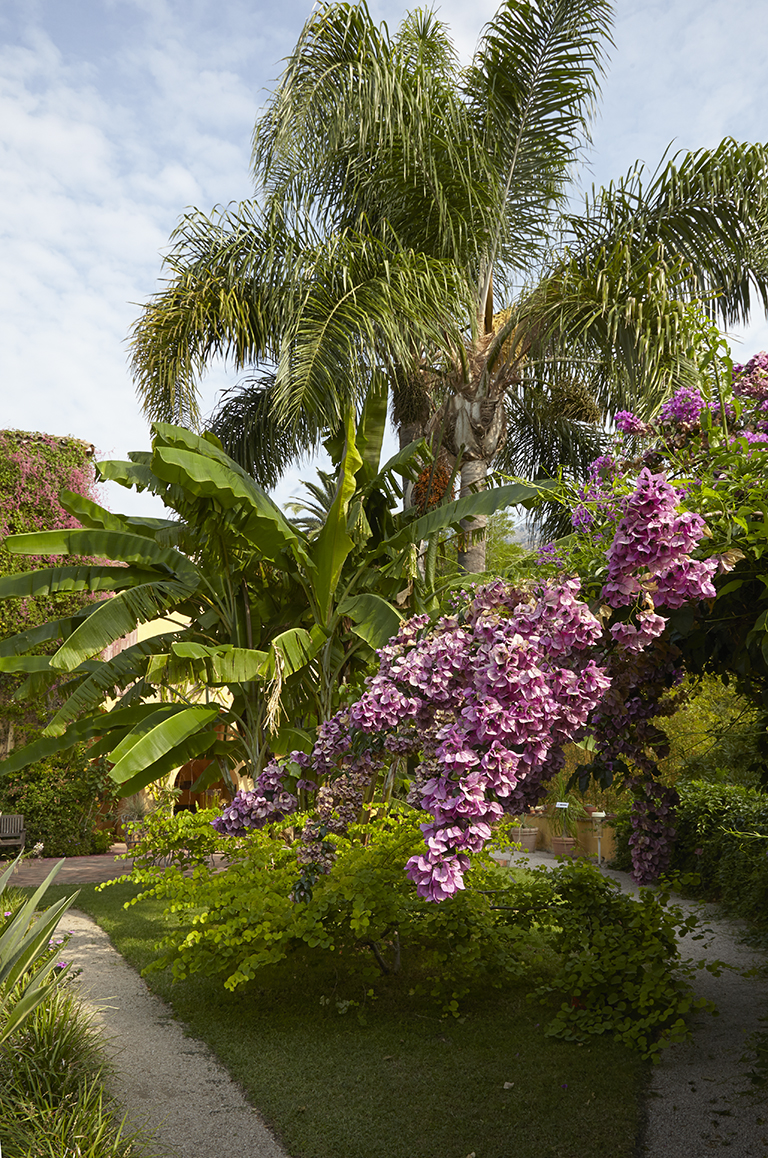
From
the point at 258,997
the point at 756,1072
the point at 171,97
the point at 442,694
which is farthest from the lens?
the point at 258,997

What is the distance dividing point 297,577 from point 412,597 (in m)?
1.26

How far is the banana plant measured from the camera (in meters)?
6.73

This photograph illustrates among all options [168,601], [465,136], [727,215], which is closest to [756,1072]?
[168,601]

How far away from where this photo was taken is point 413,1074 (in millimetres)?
4645

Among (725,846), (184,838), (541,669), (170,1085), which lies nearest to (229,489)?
(184,838)

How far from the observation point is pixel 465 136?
28.8 feet

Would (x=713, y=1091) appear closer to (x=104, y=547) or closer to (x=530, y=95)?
(x=104, y=547)

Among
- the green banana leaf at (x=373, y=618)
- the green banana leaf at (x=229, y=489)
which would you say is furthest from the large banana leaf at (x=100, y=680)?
the green banana leaf at (x=373, y=618)

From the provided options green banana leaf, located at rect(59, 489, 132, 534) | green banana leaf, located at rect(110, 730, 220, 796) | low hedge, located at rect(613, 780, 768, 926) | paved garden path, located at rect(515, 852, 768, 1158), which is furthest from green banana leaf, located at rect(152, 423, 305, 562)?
low hedge, located at rect(613, 780, 768, 926)

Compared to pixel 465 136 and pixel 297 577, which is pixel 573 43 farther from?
pixel 297 577

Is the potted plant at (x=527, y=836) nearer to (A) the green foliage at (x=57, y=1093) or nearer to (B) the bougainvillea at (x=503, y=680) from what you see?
(A) the green foliage at (x=57, y=1093)

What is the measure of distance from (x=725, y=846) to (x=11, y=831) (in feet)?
36.2

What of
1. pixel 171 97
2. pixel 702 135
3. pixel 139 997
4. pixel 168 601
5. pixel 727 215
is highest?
pixel 702 135

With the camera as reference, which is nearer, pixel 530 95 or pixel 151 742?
pixel 151 742
